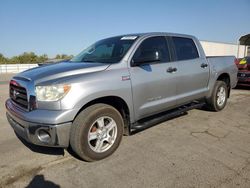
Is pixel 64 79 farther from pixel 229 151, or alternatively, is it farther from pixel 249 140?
pixel 249 140

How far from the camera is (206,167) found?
3318 mm

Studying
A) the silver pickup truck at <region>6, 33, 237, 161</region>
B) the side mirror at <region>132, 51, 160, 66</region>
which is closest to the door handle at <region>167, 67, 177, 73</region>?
the silver pickup truck at <region>6, 33, 237, 161</region>

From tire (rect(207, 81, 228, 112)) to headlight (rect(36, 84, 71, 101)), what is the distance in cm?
396

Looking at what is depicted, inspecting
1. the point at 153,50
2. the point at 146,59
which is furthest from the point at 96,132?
the point at 153,50

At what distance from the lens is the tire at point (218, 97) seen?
234 inches

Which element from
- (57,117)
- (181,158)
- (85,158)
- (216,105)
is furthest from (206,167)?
(216,105)

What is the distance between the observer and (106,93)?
3516 mm

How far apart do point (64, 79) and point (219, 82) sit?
4.24m

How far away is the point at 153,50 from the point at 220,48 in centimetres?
2585

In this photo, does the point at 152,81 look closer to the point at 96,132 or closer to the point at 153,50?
the point at 153,50

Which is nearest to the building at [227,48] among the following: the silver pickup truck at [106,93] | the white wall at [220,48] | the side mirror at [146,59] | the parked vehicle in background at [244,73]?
the white wall at [220,48]

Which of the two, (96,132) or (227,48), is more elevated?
(227,48)

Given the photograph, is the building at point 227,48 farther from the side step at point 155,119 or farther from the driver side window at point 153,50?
the driver side window at point 153,50

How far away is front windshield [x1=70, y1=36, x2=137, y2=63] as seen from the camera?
4.11 meters
